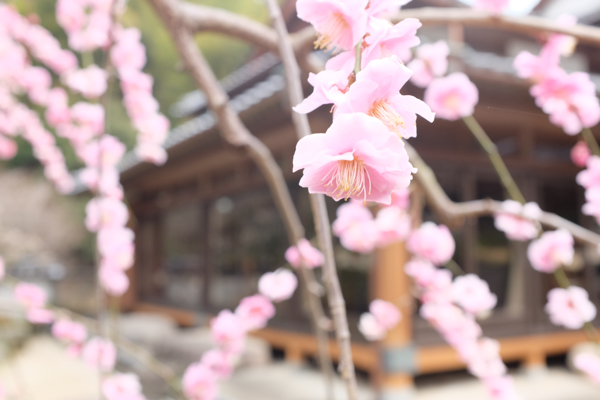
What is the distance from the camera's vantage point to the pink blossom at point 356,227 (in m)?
2.41

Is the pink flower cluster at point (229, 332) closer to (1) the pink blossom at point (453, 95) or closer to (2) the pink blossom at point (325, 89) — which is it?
(1) the pink blossom at point (453, 95)

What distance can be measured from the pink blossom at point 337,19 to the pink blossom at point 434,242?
1832 millimetres

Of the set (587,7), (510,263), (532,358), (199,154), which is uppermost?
(587,7)

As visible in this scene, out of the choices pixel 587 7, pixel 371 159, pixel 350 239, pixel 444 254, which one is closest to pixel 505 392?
pixel 444 254

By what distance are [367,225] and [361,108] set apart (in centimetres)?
202

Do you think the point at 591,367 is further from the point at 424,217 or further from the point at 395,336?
the point at 424,217

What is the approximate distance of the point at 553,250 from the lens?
6.63 feet

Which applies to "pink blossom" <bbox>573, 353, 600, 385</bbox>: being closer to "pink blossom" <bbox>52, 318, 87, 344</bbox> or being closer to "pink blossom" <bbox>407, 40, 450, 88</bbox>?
"pink blossom" <bbox>407, 40, 450, 88</bbox>

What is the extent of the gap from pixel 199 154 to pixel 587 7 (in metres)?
6.56

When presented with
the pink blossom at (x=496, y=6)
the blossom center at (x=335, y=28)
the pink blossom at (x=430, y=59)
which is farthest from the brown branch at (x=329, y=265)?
the pink blossom at (x=430, y=59)

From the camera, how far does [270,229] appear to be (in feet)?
18.8

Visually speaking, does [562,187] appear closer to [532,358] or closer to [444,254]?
[532,358]

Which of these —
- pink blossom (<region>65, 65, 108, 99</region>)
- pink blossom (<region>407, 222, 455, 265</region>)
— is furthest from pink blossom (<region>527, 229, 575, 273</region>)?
pink blossom (<region>65, 65, 108, 99</region>)

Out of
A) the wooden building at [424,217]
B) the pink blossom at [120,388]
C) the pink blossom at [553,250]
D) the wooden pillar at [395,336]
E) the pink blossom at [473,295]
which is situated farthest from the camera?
the wooden building at [424,217]
